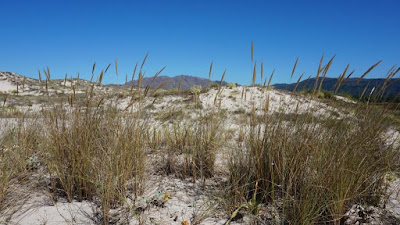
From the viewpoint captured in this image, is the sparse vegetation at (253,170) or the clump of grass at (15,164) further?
the clump of grass at (15,164)

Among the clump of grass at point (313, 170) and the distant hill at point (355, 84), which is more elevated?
the distant hill at point (355, 84)

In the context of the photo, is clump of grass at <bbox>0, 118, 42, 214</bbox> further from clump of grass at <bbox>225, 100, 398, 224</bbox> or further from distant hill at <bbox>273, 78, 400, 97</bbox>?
distant hill at <bbox>273, 78, 400, 97</bbox>

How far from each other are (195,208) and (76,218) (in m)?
0.87

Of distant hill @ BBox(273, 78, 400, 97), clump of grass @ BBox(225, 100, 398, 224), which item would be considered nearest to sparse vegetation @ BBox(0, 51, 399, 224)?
clump of grass @ BBox(225, 100, 398, 224)

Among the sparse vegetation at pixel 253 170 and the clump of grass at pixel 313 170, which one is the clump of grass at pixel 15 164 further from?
the clump of grass at pixel 313 170

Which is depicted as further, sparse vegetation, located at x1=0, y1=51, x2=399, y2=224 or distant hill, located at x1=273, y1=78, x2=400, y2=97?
distant hill, located at x1=273, y1=78, x2=400, y2=97

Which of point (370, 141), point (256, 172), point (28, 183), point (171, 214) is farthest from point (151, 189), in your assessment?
point (370, 141)

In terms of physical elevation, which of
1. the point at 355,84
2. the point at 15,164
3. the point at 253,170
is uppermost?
the point at 355,84

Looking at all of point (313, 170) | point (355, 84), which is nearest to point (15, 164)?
point (313, 170)

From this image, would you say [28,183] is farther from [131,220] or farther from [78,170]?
[131,220]

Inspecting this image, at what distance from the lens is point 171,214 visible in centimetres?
181

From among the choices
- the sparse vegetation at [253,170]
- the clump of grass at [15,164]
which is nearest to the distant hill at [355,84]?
the sparse vegetation at [253,170]

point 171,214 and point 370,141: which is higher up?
point 370,141

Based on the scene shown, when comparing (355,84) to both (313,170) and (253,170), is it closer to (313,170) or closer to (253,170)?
(313,170)
